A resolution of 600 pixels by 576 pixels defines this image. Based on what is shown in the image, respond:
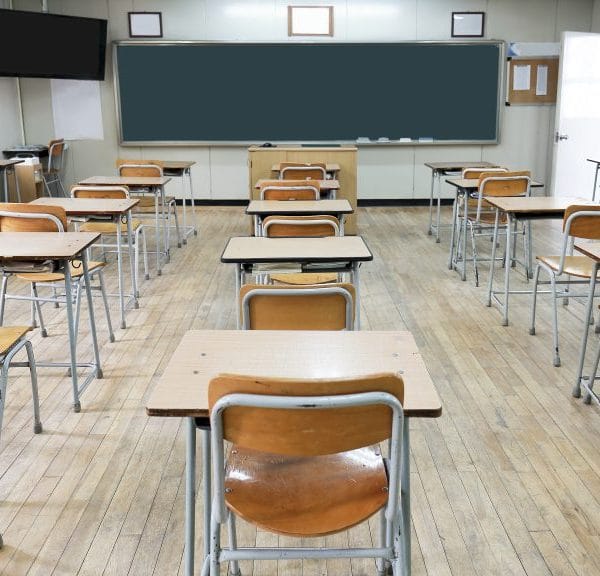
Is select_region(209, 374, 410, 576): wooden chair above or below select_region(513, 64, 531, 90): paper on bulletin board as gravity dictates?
below

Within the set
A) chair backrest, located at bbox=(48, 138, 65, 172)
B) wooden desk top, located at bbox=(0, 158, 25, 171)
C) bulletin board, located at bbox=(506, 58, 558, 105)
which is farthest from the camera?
bulletin board, located at bbox=(506, 58, 558, 105)

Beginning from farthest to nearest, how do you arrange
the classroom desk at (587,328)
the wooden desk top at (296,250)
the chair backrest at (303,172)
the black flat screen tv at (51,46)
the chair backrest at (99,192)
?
the black flat screen tv at (51,46) → the chair backrest at (303,172) → the chair backrest at (99,192) → the classroom desk at (587,328) → the wooden desk top at (296,250)

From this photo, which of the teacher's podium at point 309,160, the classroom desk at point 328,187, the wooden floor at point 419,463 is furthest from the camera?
the teacher's podium at point 309,160

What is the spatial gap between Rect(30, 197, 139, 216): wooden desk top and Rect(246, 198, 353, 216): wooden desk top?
0.79 m

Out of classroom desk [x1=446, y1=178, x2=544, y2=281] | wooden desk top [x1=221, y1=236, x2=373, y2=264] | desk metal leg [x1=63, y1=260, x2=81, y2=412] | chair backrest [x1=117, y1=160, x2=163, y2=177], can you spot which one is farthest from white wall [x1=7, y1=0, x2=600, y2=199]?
desk metal leg [x1=63, y1=260, x2=81, y2=412]

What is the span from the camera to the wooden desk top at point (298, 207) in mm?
4523

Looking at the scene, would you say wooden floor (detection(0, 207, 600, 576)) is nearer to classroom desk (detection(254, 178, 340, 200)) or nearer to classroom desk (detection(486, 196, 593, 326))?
classroom desk (detection(486, 196, 593, 326))

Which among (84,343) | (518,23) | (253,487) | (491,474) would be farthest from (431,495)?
(518,23)

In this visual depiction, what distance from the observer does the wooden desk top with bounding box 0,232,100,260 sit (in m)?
3.22

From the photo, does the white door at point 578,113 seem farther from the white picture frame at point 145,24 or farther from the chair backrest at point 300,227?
the chair backrest at point 300,227

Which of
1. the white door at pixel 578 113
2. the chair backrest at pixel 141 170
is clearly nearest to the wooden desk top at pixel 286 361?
the chair backrest at pixel 141 170

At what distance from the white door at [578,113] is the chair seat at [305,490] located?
7.91 m

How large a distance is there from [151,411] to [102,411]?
6.64ft

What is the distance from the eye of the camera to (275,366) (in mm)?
1929
